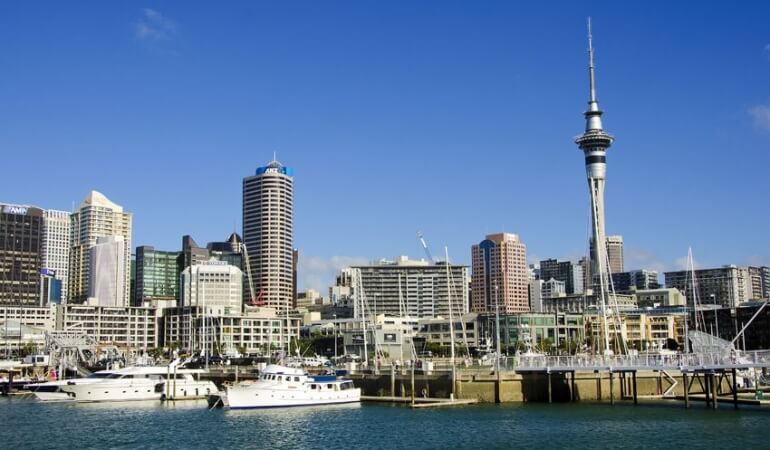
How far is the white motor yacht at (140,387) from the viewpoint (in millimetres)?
125438

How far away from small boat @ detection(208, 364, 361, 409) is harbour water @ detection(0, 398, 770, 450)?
189cm

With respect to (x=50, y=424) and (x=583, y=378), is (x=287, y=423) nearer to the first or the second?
(x=50, y=424)

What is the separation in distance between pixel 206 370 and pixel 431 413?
6115cm

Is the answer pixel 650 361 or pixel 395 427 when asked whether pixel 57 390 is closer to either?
pixel 395 427

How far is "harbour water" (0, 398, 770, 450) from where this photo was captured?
79.9 m

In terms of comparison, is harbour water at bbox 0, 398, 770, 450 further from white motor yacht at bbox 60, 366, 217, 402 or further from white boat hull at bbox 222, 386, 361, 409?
white motor yacht at bbox 60, 366, 217, 402

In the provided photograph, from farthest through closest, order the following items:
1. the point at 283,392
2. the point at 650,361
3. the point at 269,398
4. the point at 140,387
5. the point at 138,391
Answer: the point at 140,387
the point at 138,391
the point at 283,392
the point at 269,398
the point at 650,361

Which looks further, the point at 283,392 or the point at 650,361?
the point at 283,392

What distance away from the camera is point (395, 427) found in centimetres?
9025

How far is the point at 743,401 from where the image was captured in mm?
106562

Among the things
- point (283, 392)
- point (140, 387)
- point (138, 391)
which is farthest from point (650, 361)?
point (138, 391)

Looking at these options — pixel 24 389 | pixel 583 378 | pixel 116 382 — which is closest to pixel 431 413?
pixel 583 378

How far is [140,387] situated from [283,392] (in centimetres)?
2809

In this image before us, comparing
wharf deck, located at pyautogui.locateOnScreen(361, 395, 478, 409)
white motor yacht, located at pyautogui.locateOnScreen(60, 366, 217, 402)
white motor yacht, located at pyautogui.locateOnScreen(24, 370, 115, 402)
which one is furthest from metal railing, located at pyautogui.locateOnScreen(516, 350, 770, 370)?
white motor yacht, located at pyautogui.locateOnScreen(24, 370, 115, 402)
